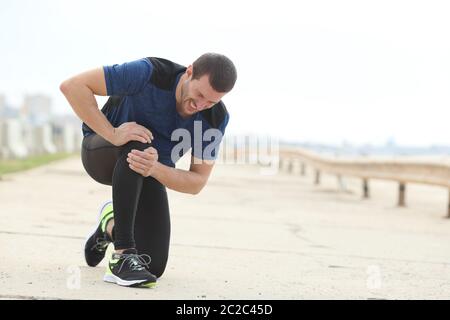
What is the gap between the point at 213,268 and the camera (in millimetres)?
→ 6004

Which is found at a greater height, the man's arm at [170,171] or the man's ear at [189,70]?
the man's ear at [189,70]

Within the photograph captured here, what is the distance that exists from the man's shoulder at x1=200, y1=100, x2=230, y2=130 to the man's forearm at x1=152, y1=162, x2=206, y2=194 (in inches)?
13.4

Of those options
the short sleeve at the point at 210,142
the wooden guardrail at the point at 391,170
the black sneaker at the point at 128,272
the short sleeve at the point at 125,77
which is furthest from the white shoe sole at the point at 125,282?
the wooden guardrail at the point at 391,170

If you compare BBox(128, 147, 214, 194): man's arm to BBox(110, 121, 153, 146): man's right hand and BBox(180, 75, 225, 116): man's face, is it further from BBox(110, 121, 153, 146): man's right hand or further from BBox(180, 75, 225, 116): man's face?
BBox(180, 75, 225, 116): man's face

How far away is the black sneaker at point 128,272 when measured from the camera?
4.95 m

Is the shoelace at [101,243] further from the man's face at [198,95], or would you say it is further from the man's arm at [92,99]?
the man's face at [198,95]

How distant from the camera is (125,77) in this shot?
507cm

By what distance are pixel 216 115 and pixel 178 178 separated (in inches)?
16.9

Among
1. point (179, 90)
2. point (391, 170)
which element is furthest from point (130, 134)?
point (391, 170)

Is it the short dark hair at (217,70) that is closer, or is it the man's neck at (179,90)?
the short dark hair at (217,70)

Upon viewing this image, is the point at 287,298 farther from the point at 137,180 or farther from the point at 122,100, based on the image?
the point at 122,100

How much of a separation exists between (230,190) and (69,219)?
6.90m

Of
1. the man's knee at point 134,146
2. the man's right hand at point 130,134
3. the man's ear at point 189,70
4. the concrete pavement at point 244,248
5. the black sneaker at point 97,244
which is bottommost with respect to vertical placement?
the concrete pavement at point 244,248
